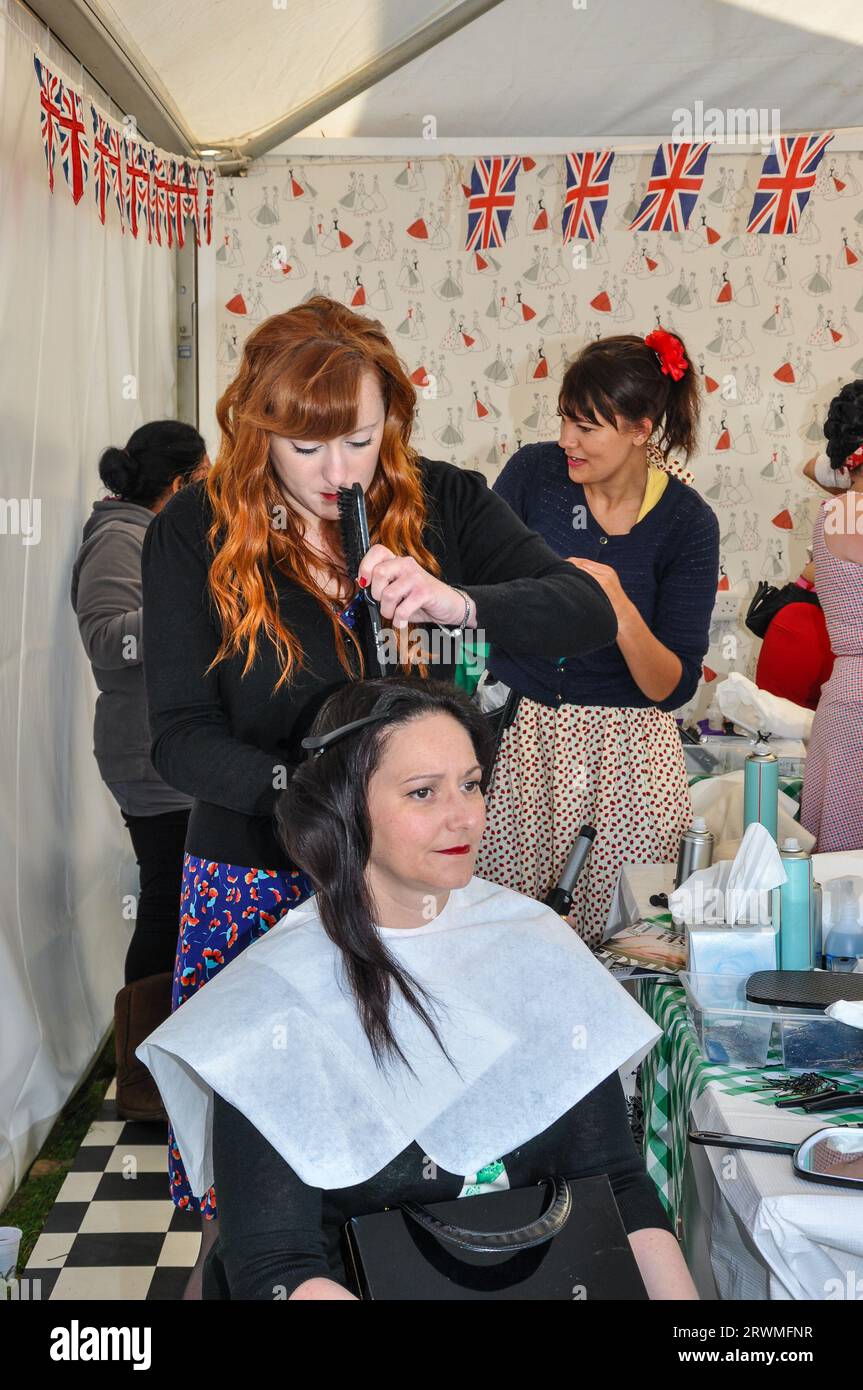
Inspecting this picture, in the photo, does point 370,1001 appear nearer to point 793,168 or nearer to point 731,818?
point 731,818

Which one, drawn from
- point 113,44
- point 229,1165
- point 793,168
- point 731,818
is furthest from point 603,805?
point 793,168

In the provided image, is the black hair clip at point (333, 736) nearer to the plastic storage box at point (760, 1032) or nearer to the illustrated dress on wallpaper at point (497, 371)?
the plastic storage box at point (760, 1032)

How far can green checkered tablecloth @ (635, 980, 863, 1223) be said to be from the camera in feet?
4.36

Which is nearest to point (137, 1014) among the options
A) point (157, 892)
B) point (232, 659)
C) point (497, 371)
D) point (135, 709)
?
point (157, 892)

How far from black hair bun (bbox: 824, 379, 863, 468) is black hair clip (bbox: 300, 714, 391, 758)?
1.47m

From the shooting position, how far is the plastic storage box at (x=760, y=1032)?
1.35m

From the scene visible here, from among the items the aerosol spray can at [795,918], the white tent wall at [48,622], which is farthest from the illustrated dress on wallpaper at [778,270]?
the aerosol spray can at [795,918]

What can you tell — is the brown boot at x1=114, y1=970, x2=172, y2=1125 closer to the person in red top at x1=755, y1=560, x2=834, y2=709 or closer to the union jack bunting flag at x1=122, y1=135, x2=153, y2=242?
the person in red top at x1=755, y1=560, x2=834, y2=709

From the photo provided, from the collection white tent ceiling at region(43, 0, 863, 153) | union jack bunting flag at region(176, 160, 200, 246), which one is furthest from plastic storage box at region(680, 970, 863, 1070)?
union jack bunting flag at region(176, 160, 200, 246)

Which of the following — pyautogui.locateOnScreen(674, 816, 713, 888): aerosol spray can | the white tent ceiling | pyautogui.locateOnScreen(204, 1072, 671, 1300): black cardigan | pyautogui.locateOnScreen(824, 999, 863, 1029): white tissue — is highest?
the white tent ceiling

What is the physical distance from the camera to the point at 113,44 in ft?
9.30

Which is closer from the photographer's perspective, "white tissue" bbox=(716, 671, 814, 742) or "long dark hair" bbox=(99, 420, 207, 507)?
"long dark hair" bbox=(99, 420, 207, 507)

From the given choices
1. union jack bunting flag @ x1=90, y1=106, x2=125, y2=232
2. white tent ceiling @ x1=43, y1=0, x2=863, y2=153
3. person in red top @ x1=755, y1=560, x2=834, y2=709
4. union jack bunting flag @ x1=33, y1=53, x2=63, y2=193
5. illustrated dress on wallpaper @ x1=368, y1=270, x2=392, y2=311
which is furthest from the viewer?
illustrated dress on wallpaper @ x1=368, y1=270, x2=392, y2=311

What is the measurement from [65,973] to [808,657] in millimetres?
1981
